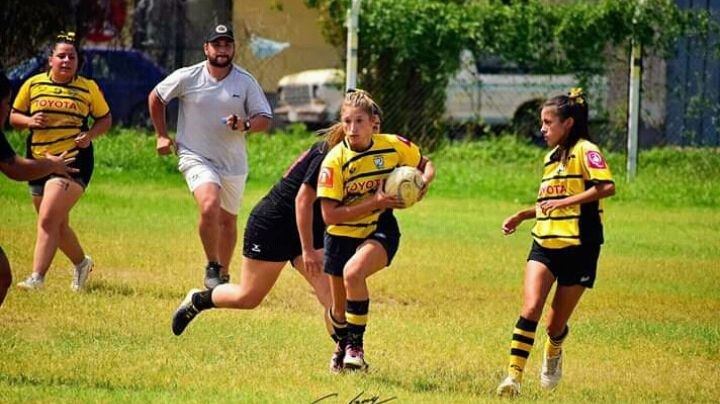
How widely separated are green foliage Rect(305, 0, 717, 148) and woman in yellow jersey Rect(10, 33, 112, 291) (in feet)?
37.8

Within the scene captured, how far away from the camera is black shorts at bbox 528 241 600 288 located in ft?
30.2

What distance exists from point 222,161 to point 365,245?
3778mm

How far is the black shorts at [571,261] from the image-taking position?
30.2 feet

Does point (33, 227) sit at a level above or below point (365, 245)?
below

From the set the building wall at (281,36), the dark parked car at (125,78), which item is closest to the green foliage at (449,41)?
the building wall at (281,36)

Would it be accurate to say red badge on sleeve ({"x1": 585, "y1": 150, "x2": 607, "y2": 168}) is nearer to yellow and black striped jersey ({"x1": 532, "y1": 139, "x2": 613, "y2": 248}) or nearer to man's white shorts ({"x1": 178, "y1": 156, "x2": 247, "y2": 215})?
yellow and black striped jersey ({"x1": 532, "y1": 139, "x2": 613, "y2": 248})

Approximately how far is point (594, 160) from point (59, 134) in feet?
17.4

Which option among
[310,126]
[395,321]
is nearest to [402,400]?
[395,321]

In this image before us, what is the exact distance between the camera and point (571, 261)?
30.2 feet

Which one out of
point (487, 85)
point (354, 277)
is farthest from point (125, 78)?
point (354, 277)

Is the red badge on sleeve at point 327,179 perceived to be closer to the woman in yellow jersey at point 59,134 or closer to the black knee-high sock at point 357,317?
the black knee-high sock at point 357,317

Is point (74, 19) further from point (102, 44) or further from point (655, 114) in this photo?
point (655, 114)

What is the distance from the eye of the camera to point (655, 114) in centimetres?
2420

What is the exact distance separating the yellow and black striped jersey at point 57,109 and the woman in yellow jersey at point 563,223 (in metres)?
4.78
